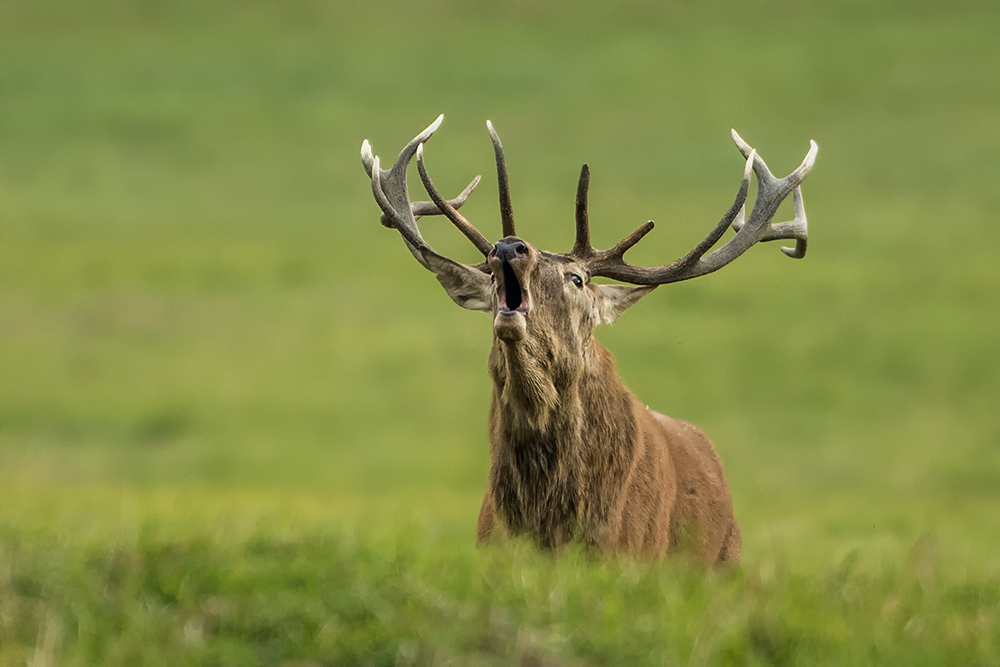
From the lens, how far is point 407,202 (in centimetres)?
969

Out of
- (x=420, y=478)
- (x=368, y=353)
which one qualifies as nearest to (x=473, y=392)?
(x=368, y=353)

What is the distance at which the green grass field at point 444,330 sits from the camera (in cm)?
559

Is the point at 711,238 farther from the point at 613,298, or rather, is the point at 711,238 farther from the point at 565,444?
the point at 565,444

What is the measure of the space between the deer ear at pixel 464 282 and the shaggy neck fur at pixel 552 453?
62 centimetres

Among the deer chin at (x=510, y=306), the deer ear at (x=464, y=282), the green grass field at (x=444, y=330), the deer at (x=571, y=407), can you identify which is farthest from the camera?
the deer ear at (x=464, y=282)

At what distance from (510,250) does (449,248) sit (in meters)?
33.5

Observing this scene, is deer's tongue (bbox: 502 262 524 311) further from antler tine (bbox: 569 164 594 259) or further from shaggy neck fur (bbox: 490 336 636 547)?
antler tine (bbox: 569 164 594 259)

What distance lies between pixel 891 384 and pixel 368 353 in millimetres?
12097

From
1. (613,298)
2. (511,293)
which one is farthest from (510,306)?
(613,298)

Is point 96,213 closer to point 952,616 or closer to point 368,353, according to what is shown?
point 368,353

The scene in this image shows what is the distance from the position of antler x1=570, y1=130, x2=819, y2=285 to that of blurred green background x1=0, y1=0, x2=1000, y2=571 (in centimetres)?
245

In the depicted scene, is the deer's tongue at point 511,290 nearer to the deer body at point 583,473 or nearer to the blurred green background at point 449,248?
the deer body at point 583,473

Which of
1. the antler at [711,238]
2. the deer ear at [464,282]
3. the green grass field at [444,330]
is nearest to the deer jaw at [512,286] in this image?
the deer ear at [464,282]

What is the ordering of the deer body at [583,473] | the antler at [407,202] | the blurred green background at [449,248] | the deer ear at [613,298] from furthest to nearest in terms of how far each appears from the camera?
1. the blurred green background at [449,248]
2. the antler at [407,202]
3. the deer ear at [613,298]
4. the deer body at [583,473]
